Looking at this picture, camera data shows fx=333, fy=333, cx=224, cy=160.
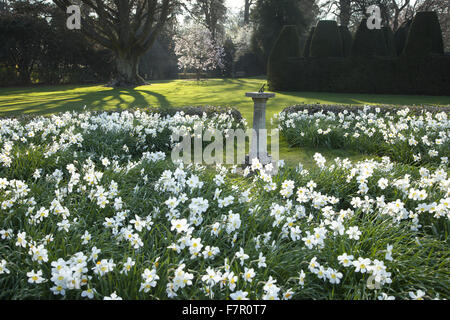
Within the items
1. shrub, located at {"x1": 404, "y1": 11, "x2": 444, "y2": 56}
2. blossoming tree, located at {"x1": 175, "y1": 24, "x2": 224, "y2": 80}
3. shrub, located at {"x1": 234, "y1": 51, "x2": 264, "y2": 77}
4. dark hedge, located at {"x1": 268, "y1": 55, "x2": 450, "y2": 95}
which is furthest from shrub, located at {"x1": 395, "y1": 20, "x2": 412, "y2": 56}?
shrub, located at {"x1": 234, "y1": 51, "x2": 264, "y2": 77}

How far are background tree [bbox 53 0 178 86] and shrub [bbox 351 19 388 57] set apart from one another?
416 inches

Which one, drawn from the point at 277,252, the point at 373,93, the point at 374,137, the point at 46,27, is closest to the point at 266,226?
the point at 277,252

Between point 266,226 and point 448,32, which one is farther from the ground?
point 448,32

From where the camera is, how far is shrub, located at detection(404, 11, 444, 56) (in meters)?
15.5

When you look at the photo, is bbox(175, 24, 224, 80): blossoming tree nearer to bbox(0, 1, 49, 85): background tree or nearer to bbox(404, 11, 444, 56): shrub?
bbox(0, 1, 49, 85): background tree

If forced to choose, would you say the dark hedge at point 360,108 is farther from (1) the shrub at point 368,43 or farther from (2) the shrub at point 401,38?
(2) the shrub at point 401,38

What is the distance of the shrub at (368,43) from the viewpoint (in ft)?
54.0

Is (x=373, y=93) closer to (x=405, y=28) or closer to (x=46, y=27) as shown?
(x=405, y=28)

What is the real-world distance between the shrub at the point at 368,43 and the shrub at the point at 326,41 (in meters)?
1.02

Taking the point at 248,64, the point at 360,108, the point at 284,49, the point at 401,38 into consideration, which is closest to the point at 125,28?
the point at 284,49

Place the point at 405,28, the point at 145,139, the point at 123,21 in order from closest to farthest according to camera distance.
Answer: the point at 145,139, the point at 405,28, the point at 123,21

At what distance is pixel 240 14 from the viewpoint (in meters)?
42.6

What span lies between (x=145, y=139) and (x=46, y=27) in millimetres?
23959

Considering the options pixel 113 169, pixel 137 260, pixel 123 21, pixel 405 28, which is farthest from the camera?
pixel 123 21
